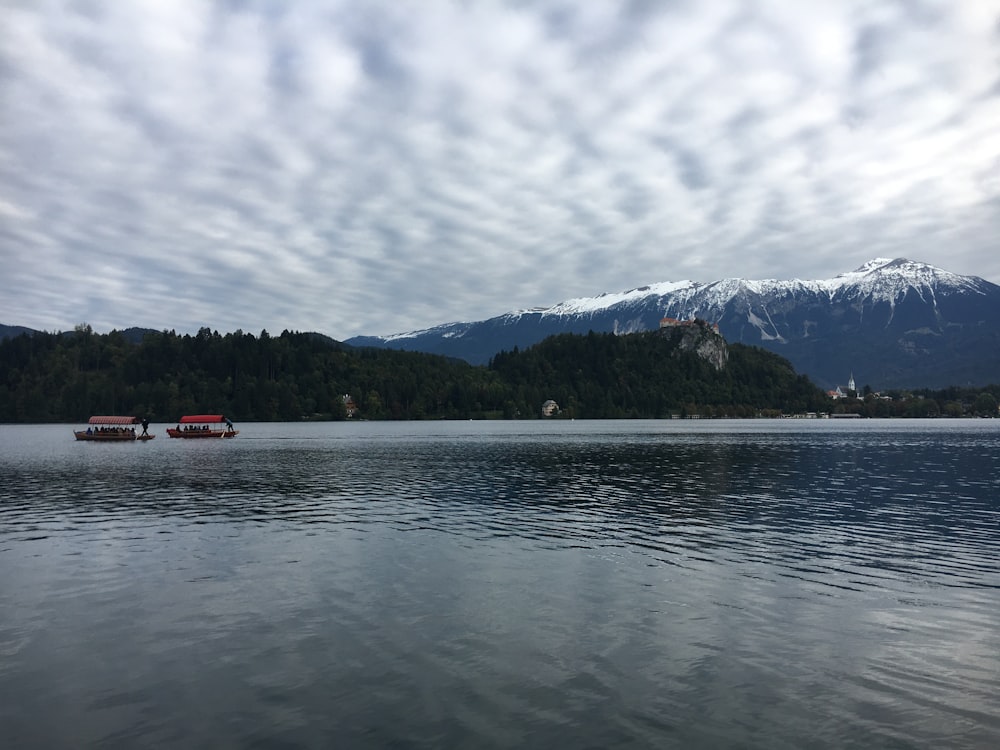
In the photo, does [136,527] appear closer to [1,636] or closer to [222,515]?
[222,515]

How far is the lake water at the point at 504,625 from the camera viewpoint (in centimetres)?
1792

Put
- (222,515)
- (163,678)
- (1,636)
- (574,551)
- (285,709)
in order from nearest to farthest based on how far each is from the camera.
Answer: (285,709)
(163,678)
(1,636)
(574,551)
(222,515)

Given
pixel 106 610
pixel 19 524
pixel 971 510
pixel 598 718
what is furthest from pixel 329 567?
pixel 971 510

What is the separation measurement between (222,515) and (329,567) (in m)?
23.7

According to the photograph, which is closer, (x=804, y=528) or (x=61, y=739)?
(x=61, y=739)

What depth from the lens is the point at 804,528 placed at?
152 ft

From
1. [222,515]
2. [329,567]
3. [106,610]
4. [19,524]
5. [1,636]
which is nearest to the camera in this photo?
[1,636]

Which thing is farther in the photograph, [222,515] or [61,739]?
[222,515]

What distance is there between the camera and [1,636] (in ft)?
82.3

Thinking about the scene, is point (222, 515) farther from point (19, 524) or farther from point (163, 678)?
point (163, 678)

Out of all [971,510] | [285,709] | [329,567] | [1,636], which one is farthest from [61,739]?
[971,510]

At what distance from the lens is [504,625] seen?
26.0 meters

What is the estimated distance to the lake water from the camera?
17.9 m

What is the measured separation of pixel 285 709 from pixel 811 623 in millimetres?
19586
